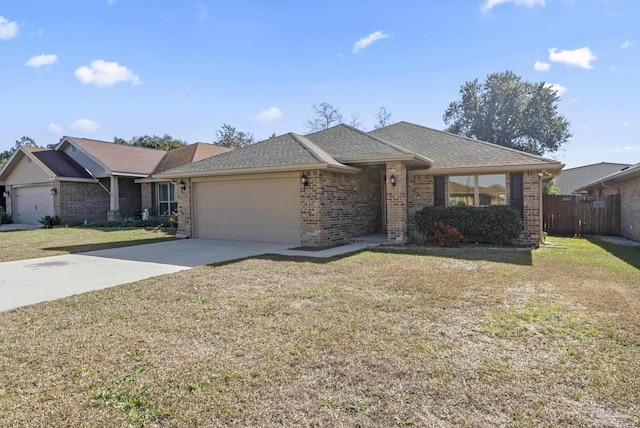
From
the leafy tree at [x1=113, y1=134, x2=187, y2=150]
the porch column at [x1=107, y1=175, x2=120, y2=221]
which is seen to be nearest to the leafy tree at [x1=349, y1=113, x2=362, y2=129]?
the leafy tree at [x1=113, y1=134, x2=187, y2=150]

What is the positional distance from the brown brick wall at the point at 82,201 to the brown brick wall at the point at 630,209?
80.9 feet

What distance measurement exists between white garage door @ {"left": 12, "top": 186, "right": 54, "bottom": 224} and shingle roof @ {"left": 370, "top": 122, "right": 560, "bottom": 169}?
18484 millimetres

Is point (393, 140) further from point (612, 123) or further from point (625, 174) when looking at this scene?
point (612, 123)

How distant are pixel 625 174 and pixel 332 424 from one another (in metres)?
13.8

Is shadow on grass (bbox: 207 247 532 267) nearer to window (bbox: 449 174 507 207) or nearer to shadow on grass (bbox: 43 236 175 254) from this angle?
window (bbox: 449 174 507 207)

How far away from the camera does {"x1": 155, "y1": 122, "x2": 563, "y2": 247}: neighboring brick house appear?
37.8 feet

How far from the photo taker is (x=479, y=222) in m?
11.4

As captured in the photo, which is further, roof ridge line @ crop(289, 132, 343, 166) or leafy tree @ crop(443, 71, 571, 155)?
leafy tree @ crop(443, 71, 571, 155)

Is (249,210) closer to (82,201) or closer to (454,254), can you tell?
(454,254)

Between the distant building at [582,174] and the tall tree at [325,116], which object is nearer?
the distant building at [582,174]

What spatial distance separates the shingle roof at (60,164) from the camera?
20.9 metres

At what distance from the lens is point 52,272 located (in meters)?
8.01

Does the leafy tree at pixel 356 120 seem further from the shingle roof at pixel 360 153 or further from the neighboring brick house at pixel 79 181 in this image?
the shingle roof at pixel 360 153

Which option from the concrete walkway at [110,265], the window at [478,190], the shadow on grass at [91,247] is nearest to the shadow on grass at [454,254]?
the concrete walkway at [110,265]
